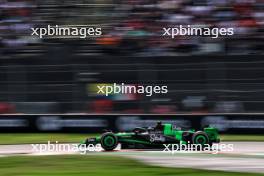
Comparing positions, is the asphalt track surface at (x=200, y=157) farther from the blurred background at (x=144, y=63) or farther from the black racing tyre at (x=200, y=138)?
the blurred background at (x=144, y=63)

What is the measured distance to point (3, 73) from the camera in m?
14.4

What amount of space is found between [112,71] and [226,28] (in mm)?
2831

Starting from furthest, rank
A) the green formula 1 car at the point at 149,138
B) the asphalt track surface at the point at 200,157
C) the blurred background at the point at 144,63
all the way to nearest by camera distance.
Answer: the blurred background at the point at 144,63, the green formula 1 car at the point at 149,138, the asphalt track surface at the point at 200,157

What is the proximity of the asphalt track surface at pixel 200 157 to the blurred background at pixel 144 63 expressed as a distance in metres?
2.20

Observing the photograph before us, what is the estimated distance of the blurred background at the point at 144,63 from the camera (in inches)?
542

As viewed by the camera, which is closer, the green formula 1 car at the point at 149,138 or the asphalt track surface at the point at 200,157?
the asphalt track surface at the point at 200,157

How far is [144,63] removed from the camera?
13953 millimetres

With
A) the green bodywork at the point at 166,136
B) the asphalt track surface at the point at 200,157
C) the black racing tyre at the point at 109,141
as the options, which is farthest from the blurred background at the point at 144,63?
Result: the black racing tyre at the point at 109,141

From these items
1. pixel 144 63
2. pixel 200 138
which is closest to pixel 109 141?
pixel 200 138

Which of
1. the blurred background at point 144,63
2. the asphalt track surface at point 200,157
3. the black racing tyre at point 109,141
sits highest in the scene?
the blurred background at point 144,63

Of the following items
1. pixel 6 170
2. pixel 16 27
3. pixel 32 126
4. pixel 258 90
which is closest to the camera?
pixel 6 170

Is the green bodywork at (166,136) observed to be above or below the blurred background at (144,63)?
below

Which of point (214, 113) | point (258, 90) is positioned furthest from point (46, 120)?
point (258, 90)

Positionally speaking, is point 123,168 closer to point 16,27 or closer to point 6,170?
point 6,170
